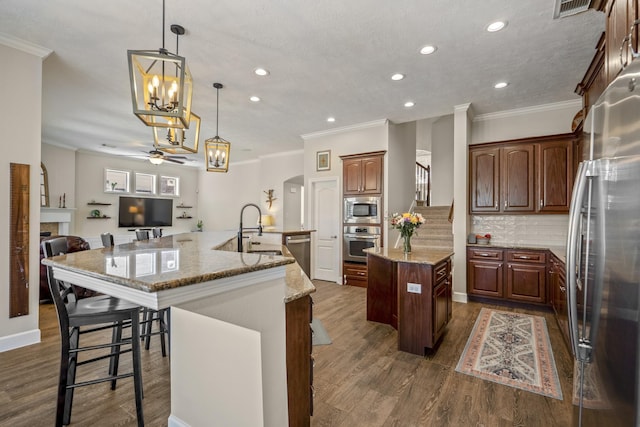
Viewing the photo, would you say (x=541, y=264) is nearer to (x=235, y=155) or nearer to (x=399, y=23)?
(x=399, y=23)

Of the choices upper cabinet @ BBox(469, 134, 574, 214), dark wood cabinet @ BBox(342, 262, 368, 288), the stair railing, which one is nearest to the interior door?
dark wood cabinet @ BBox(342, 262, 368, 288)

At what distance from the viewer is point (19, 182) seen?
9.41ft

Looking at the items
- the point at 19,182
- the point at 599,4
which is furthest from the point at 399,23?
the point at 19,182

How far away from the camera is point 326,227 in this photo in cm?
606

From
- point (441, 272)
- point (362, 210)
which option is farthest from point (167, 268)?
point (362, 210)

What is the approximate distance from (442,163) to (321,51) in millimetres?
5413

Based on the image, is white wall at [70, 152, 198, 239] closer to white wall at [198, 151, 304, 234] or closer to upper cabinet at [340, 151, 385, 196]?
white wall at [198, 151, 304, 234]

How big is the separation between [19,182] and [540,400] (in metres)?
4.91

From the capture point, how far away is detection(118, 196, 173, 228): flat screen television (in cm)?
870

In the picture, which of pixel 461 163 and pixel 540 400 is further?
pixel 461 163

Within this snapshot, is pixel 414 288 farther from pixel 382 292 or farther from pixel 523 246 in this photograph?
pixel 523 246

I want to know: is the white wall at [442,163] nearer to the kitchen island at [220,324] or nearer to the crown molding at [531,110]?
the crown molding at [531,110]

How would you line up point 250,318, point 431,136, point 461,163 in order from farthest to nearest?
point 431,136 < point 461,163 < point 250,318

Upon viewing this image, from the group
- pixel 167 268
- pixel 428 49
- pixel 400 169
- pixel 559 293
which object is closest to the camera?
pixel 167 268
